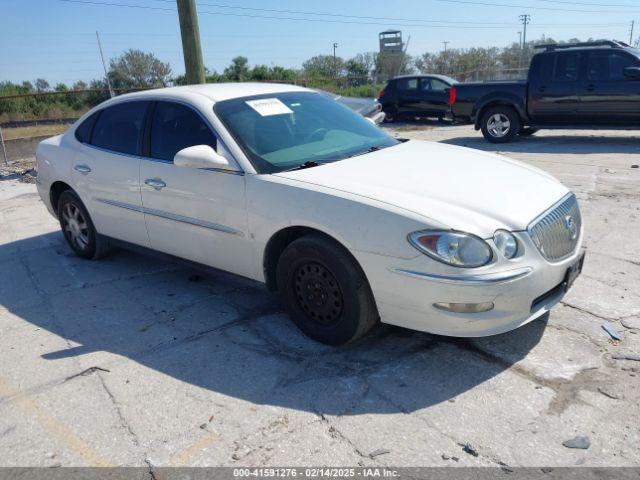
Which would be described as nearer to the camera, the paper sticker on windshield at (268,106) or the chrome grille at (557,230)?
the chrome grille at (557,230)

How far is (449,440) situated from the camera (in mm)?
2781

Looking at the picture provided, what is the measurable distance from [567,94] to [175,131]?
32.0 ft

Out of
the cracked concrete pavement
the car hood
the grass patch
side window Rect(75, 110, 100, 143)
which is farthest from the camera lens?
the grass patch

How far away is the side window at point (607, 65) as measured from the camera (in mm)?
11234

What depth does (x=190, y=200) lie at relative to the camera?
13.9 ft

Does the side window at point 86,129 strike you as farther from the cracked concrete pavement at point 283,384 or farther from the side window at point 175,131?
the cracked concrete pavement at point 283,384

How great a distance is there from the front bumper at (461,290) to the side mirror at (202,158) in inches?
50.4

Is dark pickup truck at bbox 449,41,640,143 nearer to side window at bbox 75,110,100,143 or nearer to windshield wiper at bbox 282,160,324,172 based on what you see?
side window at bbox 75,110,100,143

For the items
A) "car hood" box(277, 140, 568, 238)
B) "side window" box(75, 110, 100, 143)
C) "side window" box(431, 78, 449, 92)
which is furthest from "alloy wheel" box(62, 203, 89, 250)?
"side window" box(431, 78, 449, 92)

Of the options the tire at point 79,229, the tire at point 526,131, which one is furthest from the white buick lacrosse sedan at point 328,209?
the tire at point 526,131

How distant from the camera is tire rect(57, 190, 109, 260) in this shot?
18.2 ft

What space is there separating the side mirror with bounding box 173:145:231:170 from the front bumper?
1.28 meters

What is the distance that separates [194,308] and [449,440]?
243cm

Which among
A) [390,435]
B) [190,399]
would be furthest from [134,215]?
[390,435]
